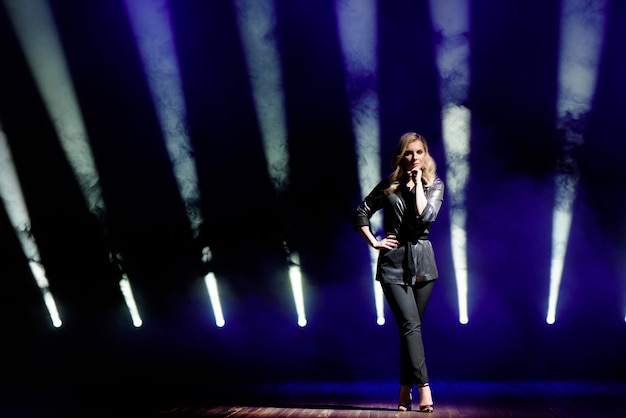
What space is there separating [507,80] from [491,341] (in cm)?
179

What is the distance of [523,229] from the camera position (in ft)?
11.9

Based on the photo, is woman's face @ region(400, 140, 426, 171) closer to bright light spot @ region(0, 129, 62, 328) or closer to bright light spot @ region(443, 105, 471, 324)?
bright light spot @ region(443, 105, 471, 324)

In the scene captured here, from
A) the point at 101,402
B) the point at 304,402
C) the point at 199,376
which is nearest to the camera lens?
the point at 304,402

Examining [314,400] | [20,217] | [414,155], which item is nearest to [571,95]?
[414,155]

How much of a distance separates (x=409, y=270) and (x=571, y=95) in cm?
186

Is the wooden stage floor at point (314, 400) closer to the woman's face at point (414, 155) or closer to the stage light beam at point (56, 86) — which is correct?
the stage light beam at point (56, 86)

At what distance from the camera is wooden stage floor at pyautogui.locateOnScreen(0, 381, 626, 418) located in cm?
263

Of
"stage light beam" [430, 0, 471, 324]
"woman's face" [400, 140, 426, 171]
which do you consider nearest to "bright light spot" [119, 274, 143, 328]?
"stage light beam" [430, 0, 471, 324]

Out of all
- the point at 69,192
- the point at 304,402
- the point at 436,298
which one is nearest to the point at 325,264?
the point at 436,298

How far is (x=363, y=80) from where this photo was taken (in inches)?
147

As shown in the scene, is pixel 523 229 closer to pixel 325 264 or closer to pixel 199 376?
pixel 325 264

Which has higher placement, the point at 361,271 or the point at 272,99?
the point at 272,99

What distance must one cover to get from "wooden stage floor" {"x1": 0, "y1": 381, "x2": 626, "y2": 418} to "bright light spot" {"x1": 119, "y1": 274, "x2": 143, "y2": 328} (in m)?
0.51

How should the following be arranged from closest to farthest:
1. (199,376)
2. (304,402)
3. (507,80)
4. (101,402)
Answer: (304,402)
(101,402)
(507,80)
(199,376)
